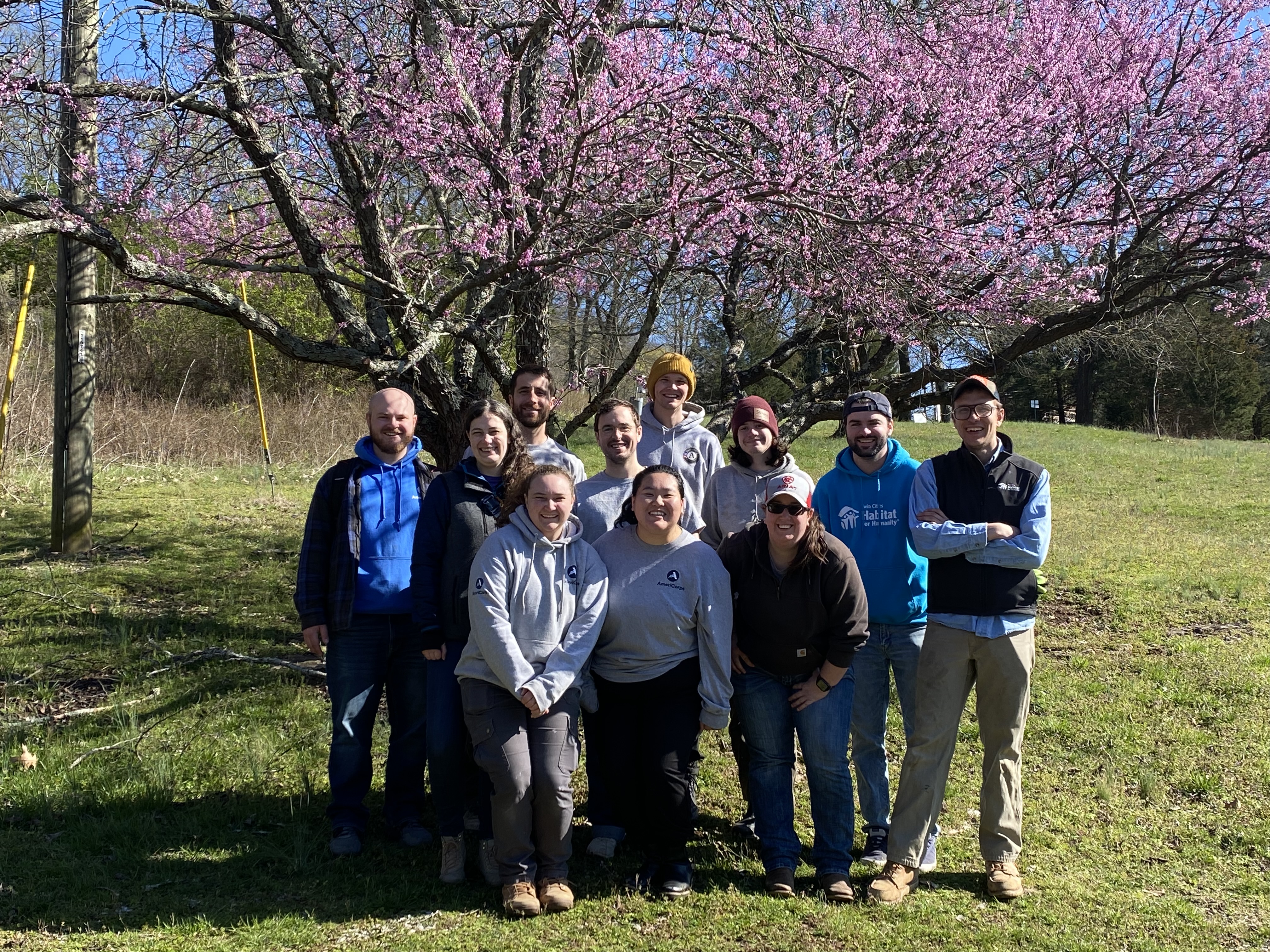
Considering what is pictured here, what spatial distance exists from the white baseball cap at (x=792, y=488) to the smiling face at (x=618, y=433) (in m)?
0.64

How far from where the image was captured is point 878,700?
4.20 meters

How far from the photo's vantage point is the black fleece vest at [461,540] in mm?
4012

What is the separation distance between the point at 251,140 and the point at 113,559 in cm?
492

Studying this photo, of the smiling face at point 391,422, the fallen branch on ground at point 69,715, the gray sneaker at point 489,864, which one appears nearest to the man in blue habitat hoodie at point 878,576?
the gray sneaker at point 489,864

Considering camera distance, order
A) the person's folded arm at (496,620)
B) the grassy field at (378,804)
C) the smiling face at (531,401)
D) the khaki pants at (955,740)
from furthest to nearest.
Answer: the smiling face at (531,401), the khaki pants at (955,740), the person's folded arm at (496,620), the grassy field at (378,804)

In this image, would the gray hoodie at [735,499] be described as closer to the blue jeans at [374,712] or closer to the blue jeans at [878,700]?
the blue jeans at [878,700]

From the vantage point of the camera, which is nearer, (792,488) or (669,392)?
(792,488)

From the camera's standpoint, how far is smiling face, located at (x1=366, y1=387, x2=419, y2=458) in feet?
14.3

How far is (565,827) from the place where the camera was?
3.81m

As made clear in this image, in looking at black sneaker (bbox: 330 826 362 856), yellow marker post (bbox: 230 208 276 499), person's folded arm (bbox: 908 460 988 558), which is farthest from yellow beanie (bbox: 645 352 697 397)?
yellow marker post (bbox: 230 208 276 499)

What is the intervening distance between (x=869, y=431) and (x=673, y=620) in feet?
3.56

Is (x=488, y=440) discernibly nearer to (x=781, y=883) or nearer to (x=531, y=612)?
(x=531, y=612)

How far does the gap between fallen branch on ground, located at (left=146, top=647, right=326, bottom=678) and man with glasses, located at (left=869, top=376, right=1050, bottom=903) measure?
327 centimetres

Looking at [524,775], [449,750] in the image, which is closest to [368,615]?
[449,750]
